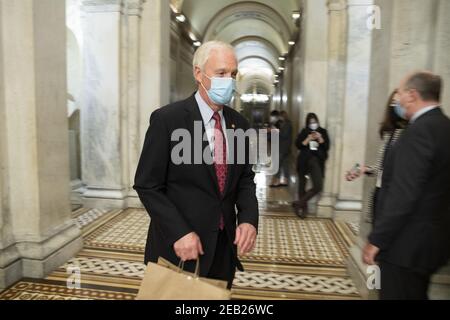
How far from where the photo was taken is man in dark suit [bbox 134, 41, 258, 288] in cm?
174

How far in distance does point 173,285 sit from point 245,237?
50 cm

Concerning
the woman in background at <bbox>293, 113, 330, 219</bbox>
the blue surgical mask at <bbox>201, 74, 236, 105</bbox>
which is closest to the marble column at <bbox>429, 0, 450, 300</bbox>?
the blue surgical mask at <bbox>201, 74, 236, 105</bbox>

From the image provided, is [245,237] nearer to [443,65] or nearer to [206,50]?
[206,50]

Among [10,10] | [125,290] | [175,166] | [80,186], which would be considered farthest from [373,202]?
[80,186]

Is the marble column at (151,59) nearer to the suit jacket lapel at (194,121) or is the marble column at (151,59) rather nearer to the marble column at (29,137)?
the marble column at (29,137)

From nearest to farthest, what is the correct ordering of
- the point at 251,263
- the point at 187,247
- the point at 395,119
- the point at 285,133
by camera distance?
1. the point at 187,247
2. the point at 395,119
3. the point at 251,263
4. the point at 285,133

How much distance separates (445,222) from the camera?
1.87m

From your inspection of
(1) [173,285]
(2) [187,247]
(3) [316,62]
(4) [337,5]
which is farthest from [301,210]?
(1) [173,285]

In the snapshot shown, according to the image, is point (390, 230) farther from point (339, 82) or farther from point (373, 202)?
point (339, 82)

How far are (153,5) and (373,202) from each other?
532 cm

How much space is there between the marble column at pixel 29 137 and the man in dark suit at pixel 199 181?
2330 millimetres

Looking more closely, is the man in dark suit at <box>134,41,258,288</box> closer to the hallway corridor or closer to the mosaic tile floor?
the hallway corridor

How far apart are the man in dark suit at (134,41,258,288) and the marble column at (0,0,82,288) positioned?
233cm

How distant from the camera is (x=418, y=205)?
1.84 metres
